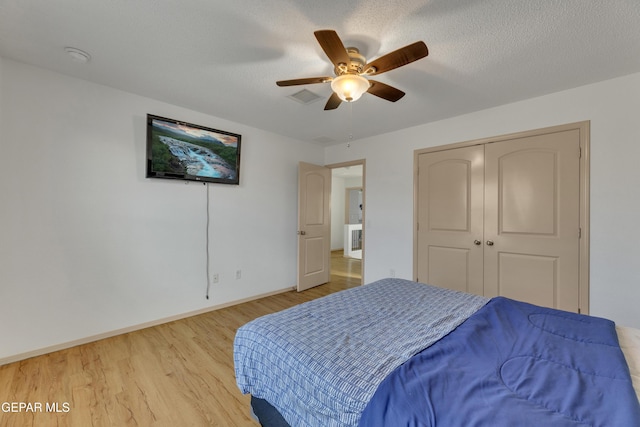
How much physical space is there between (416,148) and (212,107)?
2589mm

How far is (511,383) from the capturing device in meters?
0.91

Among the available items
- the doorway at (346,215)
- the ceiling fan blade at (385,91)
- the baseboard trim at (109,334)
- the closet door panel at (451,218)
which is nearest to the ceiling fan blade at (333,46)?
the ceiling fan blade at (385,91)

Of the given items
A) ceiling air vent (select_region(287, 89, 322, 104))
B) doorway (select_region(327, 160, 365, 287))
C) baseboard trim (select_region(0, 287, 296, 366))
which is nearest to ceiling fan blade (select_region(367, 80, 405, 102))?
ceiling air vent (select_region(287, 89, 322, 104))

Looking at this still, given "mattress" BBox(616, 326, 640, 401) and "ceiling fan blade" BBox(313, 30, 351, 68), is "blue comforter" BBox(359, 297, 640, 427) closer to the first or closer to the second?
"mattress" BBox(616, 326, 640, 401)

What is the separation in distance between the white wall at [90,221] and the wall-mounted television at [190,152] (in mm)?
135

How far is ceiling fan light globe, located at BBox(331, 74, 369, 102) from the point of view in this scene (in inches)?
68.3

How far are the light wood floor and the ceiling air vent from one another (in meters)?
2.50

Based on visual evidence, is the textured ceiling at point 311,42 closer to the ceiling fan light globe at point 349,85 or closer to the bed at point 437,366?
the ceiling fan light globe at point 349,85

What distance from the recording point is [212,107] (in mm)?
2994

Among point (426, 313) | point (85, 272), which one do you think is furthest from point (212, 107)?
point (426, 313)

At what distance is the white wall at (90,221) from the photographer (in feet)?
6.99

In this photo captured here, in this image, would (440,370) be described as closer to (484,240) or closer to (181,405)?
(181,405)

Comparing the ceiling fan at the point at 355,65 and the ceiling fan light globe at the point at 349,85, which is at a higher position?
the ceiling fan at the point at 355,65

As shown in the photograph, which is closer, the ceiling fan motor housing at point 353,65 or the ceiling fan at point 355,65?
the ceiling fan at point 355,65
